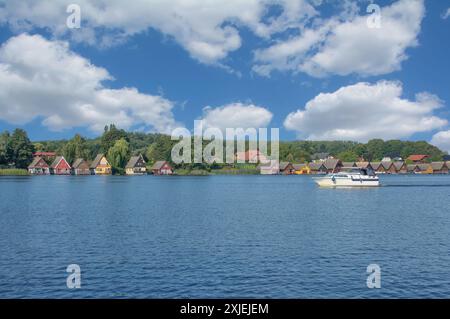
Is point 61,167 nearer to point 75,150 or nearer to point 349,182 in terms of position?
point 75,150

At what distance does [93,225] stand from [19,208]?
18.8 meters

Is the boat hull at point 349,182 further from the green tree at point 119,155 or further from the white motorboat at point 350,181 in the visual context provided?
the green tree at point 119,155

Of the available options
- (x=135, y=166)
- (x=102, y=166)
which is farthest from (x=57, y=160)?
(x=135, y=166)

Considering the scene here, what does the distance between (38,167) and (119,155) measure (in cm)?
3900

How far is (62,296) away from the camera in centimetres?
1959

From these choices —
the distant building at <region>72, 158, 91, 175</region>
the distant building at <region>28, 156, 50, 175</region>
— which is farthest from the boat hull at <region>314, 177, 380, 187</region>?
the distant building at <region>28, 156, 50, 175</region>

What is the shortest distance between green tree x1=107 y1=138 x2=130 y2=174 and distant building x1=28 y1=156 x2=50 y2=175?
31653 millimetres

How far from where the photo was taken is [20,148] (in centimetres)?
17588

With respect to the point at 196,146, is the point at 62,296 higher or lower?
lower

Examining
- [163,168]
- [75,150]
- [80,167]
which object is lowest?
[163,168]

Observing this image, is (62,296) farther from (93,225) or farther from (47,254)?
(93,225)

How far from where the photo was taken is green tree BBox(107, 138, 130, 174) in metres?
174
